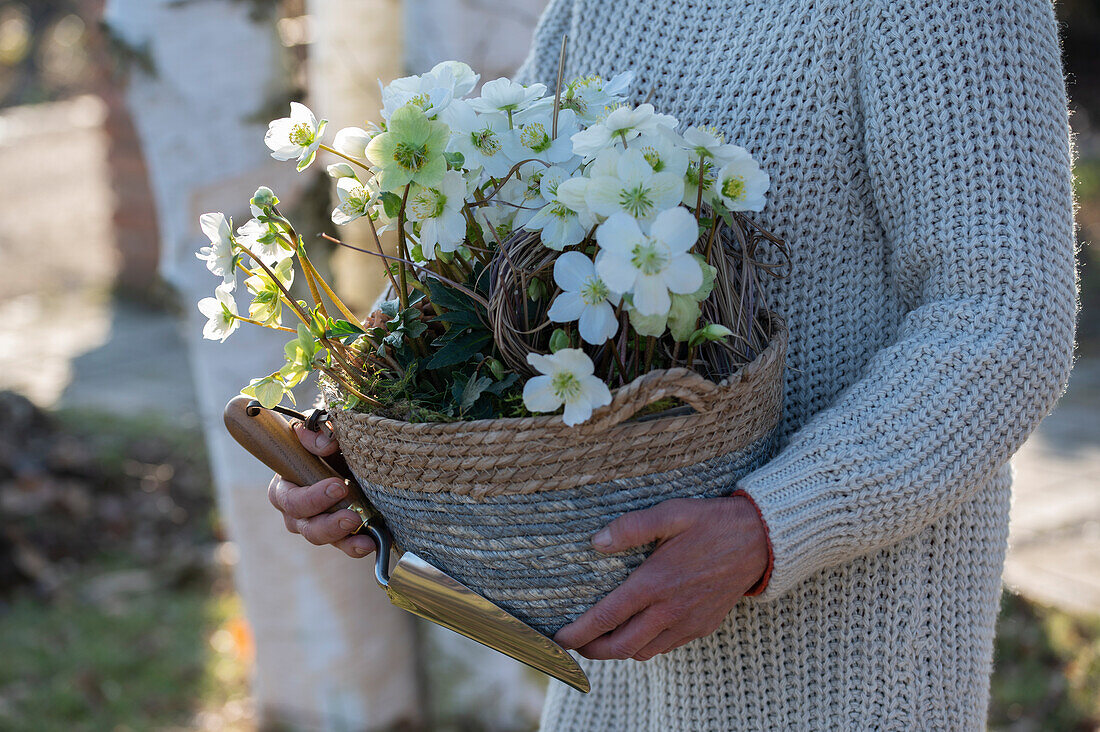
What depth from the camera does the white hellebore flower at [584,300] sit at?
2.64ft

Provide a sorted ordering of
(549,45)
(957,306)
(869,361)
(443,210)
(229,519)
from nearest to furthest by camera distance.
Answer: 1. (443,210)
2. (957,306)
3. (869,361)
4. (549,45)
5. (229,519)

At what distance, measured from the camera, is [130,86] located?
2158 millimetres

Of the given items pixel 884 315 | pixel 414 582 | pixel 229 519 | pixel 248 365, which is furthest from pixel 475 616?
pixel 229 519

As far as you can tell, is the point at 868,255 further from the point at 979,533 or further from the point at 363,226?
the point at 363,226

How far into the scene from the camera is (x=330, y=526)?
3.43 ft

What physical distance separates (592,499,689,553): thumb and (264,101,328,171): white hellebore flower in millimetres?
460

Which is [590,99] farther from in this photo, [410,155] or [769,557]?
[769,557]

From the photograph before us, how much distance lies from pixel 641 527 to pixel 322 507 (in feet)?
1.24

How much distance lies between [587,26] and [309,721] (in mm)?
2058

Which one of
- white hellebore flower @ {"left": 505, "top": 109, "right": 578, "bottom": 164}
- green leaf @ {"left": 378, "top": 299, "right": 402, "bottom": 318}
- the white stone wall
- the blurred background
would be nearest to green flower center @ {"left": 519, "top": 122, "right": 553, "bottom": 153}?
white hellebore flower @ {"left": 505, "top": 109, "right": 578, "bottom": 164}

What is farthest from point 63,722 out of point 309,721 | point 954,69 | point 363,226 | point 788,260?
point 954,69

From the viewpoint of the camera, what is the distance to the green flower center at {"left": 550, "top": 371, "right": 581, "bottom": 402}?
0.79 metres

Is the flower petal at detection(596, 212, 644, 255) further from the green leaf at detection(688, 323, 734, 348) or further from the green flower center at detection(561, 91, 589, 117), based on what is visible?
the green flower center at detection(561, 91, 589, 117)

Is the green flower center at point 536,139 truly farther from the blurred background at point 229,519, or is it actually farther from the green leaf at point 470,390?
the blurred background at point 229,519
